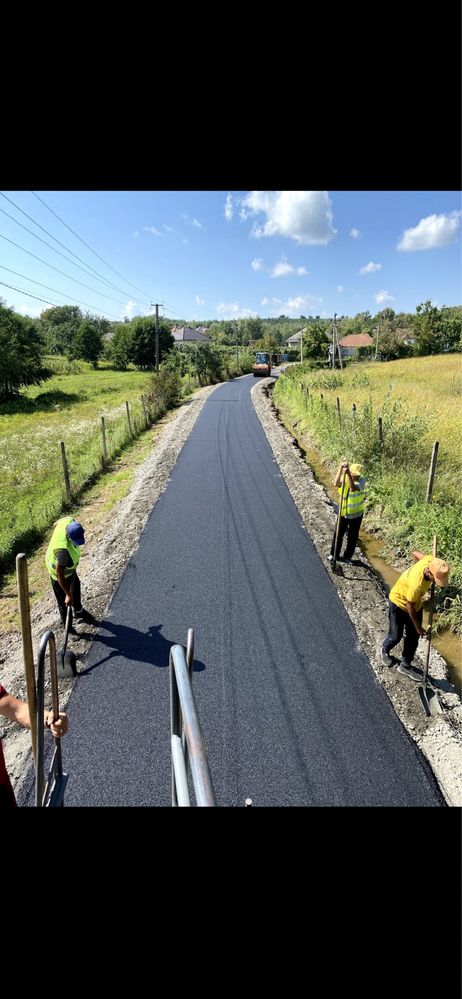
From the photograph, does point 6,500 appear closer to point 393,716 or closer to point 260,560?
point 260,560

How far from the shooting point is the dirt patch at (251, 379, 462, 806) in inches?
154

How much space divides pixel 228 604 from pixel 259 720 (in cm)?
191

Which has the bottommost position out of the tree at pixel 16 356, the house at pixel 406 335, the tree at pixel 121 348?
the tree at pixel 16 356

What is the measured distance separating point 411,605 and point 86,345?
51.8 metres

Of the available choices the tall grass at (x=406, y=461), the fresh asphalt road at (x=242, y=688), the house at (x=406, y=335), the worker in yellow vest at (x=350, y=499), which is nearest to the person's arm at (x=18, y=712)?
the fresh asphalt road at (x=242, y=688)

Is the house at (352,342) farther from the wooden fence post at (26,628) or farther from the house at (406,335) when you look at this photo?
the wooden fence post at (26,628)

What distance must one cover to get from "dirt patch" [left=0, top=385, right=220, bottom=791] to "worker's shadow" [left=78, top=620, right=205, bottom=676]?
0.54ft

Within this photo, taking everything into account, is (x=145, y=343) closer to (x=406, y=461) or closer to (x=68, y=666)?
(x=406, y=461)

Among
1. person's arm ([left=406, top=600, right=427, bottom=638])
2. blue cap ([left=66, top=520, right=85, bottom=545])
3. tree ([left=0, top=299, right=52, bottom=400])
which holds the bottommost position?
person's arm ([left=406, top=600, right=427, bottom=638])

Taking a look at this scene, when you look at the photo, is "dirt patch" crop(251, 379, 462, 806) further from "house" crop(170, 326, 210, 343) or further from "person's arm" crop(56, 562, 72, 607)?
"house" crop(170, 326, 210, 343)

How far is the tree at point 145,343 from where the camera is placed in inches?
2046

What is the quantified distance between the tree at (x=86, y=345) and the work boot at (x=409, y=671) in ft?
165

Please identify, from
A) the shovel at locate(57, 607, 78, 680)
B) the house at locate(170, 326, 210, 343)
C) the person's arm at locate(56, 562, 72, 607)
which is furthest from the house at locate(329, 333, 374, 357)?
the shovel at locate(57, 607, 78, 680)
